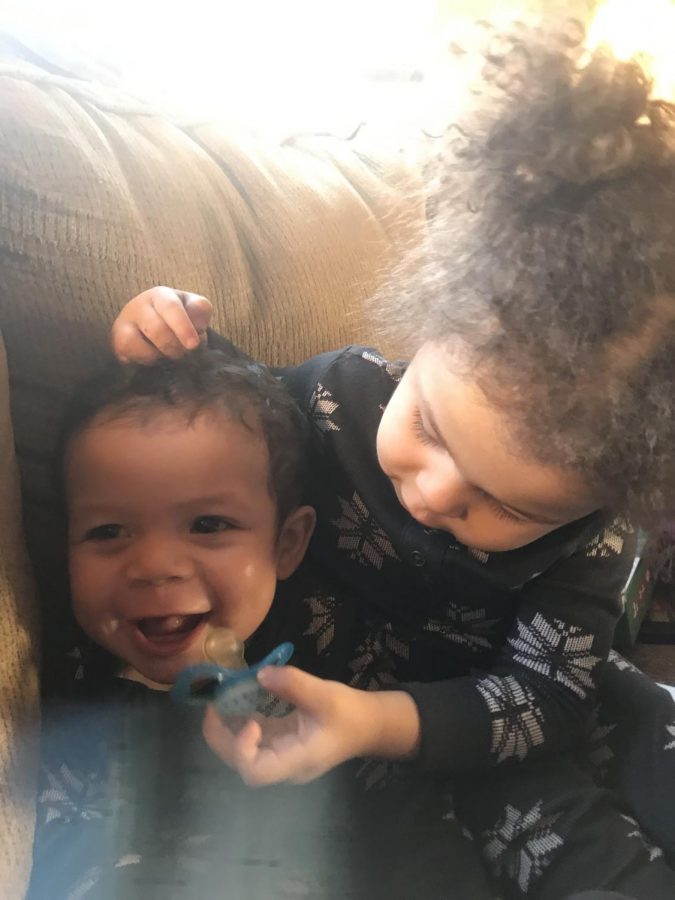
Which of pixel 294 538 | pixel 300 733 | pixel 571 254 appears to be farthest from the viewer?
pixel 294 538

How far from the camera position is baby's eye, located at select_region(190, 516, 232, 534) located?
22.4 inches

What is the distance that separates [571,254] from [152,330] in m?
0.28

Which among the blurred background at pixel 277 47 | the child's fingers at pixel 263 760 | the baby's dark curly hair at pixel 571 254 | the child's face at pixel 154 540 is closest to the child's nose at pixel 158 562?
the child's face at pixel 154 540

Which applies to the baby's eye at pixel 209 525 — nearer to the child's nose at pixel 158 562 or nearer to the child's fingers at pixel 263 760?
the child's nose at pixel 158 562

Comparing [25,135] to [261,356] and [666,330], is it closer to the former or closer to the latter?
[261,356]

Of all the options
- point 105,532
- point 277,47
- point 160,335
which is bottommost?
point 105,532

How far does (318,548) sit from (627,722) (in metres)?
0.28

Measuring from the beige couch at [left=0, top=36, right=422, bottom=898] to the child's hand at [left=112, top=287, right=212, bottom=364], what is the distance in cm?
1

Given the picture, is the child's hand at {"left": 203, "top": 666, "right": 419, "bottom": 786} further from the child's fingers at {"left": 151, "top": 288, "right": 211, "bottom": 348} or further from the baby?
the child's fingers at {"left": 151, "top": 288, "right": 211, "bottom": 348}

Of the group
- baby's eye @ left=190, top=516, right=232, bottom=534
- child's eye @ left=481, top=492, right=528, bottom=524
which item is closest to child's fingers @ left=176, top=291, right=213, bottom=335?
baby's eye @ left=190, top=516, right=232, bottom=534

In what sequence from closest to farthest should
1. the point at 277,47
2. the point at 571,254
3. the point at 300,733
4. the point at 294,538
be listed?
the point at 571,254 < the point at 300,733 < the point at 294,538 < the point at 277,47

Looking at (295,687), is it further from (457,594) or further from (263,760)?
(457,594)

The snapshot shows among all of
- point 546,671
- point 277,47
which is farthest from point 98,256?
point 277,47

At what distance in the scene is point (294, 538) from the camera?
0.65m
